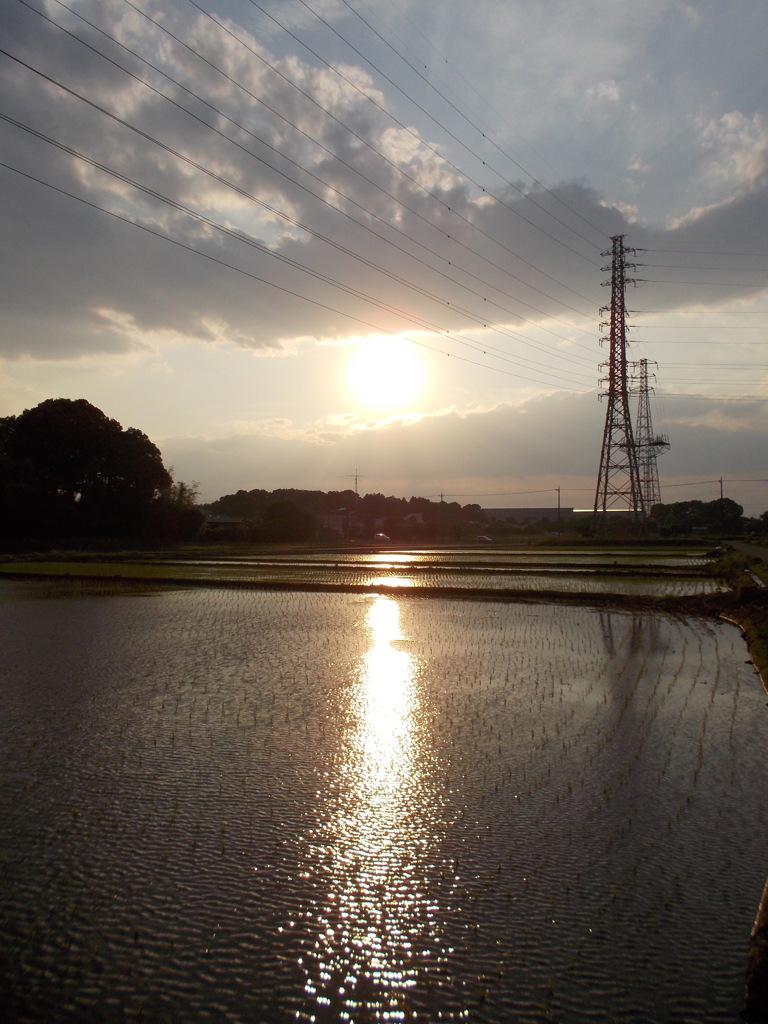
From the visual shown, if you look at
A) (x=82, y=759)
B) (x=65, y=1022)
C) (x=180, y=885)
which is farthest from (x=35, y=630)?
(x=65, y=1022)

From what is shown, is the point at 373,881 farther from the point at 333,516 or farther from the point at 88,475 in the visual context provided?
the point at 333,516

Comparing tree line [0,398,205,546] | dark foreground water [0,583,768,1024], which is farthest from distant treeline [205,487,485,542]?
dark foreground water [0,583,768,1024]

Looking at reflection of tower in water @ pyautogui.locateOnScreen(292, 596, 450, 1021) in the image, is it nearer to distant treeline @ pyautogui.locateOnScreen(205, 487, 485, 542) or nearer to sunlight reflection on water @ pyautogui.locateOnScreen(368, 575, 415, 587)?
sunlight reflection on water @ pyautogui.locateOnScreen(368, 575, 415, 587)

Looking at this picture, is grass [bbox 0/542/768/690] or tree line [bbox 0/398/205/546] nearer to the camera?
grass [bbox 0/542/768/690]

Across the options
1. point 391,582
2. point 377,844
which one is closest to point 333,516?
point 391,582

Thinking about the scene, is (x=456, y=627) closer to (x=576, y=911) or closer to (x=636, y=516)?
(x=576, y=911)
